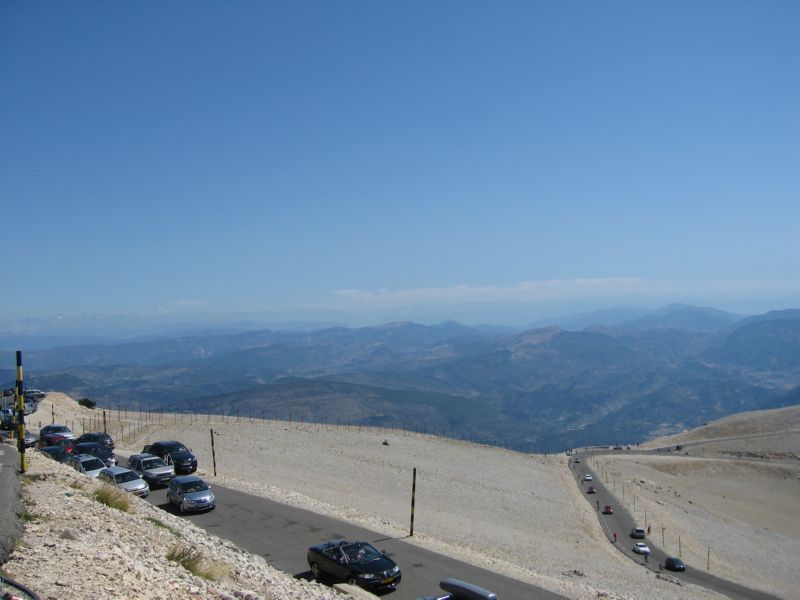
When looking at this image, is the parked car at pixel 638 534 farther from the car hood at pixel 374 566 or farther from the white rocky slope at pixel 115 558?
the white rocky slope at pixel 115 558

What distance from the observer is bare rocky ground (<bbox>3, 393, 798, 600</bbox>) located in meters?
12.0

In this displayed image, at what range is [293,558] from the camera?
20.1 meters

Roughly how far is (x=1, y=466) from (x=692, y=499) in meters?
74.1

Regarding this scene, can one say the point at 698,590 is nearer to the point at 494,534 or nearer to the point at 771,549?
the point at 494,534

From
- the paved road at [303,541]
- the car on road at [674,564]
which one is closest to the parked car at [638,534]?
the car on road at [674,564]

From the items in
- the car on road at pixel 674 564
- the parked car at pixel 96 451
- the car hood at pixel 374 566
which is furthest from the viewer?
the car on road at pixel 674 564

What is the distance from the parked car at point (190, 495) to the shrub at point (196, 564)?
1226 centimetres

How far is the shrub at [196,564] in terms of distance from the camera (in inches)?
474

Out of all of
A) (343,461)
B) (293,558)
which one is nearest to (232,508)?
(293,558)

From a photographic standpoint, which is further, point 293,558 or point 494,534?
point 494,534

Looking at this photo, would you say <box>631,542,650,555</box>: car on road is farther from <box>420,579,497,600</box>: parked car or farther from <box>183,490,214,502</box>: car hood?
<box>420,579,497,600</box>: parked car

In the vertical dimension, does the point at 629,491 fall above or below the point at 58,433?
below

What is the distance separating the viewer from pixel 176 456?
34688mm

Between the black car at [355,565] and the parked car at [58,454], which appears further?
the parked car at [58,454]
